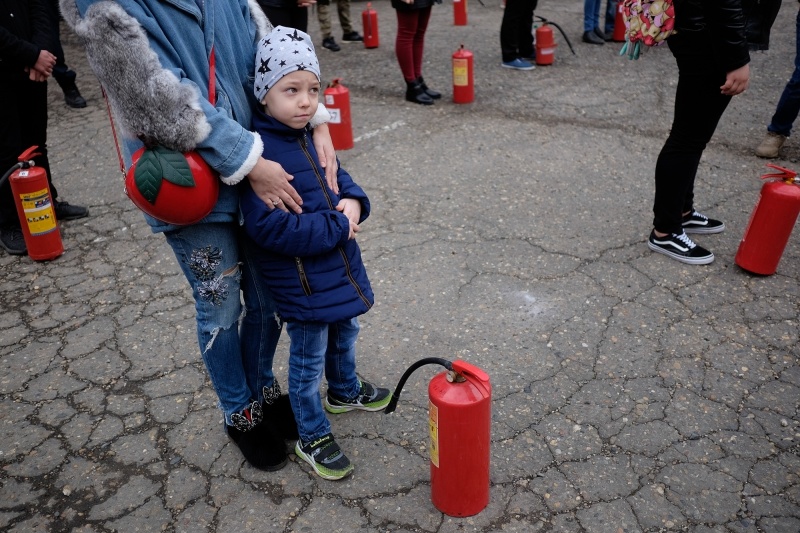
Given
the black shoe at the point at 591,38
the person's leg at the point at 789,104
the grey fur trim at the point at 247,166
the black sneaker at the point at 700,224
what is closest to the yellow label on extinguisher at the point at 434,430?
the grey fur trim at the point at 247,166

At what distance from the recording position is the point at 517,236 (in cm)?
399

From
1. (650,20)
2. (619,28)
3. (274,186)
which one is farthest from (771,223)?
(619,28)

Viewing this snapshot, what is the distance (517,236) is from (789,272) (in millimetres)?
1454

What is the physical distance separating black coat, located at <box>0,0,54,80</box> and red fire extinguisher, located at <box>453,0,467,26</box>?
621cm

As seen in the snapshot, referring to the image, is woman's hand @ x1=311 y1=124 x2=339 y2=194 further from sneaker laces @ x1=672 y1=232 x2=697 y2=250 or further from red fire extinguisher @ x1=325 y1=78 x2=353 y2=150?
red fire extinguisher @ x1=325 y1=78 x2=353 y2=150

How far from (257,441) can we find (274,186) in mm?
1032

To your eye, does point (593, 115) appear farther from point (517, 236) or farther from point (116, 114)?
point (116, 114)

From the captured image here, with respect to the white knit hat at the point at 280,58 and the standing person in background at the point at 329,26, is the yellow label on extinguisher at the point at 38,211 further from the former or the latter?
the standing person in background at the point at 329,26

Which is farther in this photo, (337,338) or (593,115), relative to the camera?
(593,115)

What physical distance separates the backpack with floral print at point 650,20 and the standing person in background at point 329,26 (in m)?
5.38

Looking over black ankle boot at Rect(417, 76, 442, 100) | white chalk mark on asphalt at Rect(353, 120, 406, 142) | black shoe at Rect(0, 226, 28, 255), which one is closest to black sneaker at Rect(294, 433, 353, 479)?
black shoe at Rect(0, 226, 28, 255)

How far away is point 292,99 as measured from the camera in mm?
2041

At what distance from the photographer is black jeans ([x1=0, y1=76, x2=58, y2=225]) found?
3.88 m

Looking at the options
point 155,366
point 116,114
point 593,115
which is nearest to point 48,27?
point 155,366
